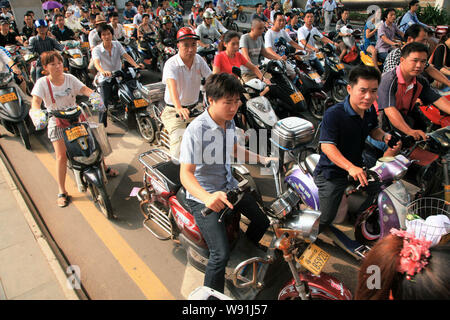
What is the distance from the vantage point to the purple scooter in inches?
110

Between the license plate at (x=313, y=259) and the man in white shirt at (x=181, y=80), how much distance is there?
214 cm

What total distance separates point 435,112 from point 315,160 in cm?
270

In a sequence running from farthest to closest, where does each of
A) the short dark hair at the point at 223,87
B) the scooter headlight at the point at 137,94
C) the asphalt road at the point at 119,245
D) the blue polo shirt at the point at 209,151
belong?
the scooter headlight at the point at 137,94 < the asphalt road at the point at 119,245 < the blue polo shirt at the point at 209,151 < the short dark hair at the point at 223,87

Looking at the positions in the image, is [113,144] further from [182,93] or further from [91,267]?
[91,267]

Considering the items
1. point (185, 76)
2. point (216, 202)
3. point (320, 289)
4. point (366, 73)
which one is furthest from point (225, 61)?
point (320, 289)

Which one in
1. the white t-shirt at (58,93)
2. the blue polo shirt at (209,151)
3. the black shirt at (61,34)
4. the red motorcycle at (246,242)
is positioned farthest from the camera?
the black shirt at (61,34)

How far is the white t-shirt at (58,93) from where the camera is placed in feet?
12.8

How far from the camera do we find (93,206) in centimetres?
423

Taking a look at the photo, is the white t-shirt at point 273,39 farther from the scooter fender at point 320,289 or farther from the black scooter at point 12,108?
the scooter fender at point 320,289

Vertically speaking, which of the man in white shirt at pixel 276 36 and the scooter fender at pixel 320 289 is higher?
the man in white shirt at pixel 276 36

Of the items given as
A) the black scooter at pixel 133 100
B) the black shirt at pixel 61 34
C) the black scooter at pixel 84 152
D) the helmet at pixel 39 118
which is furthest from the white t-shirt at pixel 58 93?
the black shirt at pixel 61 34

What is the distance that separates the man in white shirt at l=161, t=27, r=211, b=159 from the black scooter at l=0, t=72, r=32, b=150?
294cm

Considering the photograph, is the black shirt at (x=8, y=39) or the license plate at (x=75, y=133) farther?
the black shirt at (x=8, y=39)

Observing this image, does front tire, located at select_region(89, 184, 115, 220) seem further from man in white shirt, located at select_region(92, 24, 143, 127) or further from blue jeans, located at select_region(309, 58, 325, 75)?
blue jeans, located at select_region(309, 58, 325, 75)
